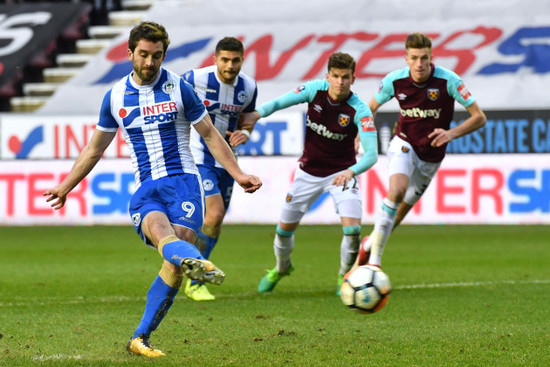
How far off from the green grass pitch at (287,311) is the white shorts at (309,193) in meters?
0.74

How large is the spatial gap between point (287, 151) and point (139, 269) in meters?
7.16

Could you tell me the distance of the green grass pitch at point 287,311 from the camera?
5578 mm

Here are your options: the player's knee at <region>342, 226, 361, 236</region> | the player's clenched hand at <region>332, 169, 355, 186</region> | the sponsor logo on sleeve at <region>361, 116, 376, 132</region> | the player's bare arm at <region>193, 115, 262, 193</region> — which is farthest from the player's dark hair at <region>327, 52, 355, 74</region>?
the player's bare arm at <region>193, 115, 262, 193</region>

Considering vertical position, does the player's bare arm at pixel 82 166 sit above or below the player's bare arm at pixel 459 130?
above

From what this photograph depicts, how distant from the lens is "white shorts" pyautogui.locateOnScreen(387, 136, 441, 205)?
9062 mm

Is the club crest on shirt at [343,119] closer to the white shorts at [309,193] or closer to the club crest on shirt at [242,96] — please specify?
the white shorts at [309,193]

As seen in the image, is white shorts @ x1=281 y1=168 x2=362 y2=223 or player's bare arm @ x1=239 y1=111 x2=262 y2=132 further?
white shorts @ x1=281 y1=168 x2=362 y2=223

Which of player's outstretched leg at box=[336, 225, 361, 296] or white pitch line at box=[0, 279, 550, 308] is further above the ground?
player's outstretched leg at box=[336, 225, 361, 296]

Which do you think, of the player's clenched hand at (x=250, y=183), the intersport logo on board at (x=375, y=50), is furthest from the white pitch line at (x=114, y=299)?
the intersport logo on board at (x=375, y=50)

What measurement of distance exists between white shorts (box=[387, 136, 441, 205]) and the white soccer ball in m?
3.26

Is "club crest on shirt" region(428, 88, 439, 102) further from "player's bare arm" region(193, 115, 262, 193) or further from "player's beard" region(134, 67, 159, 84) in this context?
"player's beard" region(134, 67, 159, 84)

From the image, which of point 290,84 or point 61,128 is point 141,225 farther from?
point 290,84

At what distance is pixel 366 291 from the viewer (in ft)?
18.9

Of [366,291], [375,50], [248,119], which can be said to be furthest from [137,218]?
[375,50]
